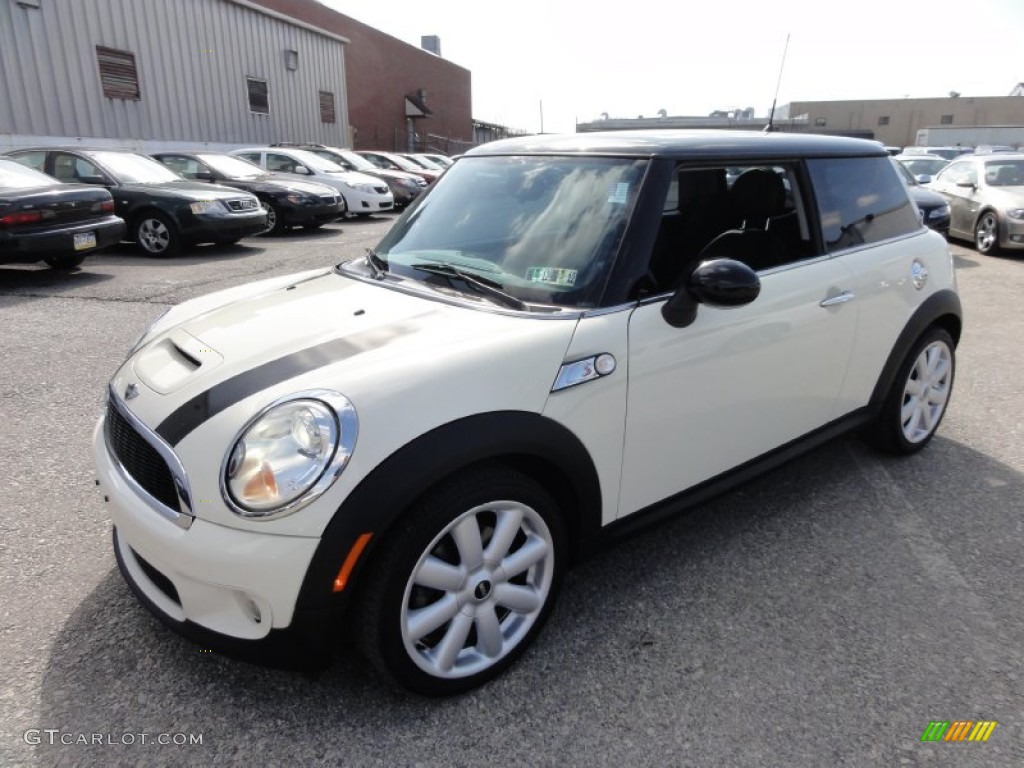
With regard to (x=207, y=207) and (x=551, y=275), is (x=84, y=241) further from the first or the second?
(x=551, y=275)

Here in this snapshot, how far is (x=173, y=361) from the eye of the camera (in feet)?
7.46

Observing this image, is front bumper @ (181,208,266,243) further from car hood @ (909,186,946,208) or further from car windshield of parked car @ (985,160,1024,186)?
car windshield of parked car @ (985,160,1024,186)

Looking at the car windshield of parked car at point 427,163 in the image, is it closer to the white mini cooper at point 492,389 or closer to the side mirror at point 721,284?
the white mini cooper at point 492,389

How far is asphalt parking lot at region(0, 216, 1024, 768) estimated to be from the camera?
1916 mm

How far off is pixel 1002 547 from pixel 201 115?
20.1 metres

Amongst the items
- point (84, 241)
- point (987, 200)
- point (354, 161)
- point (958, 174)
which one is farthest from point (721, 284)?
point (354, 161)

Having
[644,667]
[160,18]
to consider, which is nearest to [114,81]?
[160,18]

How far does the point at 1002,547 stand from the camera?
288 cm

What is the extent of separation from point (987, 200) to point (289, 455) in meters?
12.2

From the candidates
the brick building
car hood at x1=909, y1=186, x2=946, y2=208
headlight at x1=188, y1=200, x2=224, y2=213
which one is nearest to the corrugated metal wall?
the brick building

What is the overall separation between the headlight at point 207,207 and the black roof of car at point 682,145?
298 inches

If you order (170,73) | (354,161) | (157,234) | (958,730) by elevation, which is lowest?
(958,730)

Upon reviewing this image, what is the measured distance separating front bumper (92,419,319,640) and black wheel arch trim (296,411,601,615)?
0.17ft

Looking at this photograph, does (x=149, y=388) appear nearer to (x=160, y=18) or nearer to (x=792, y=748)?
(x=792, y=748)
